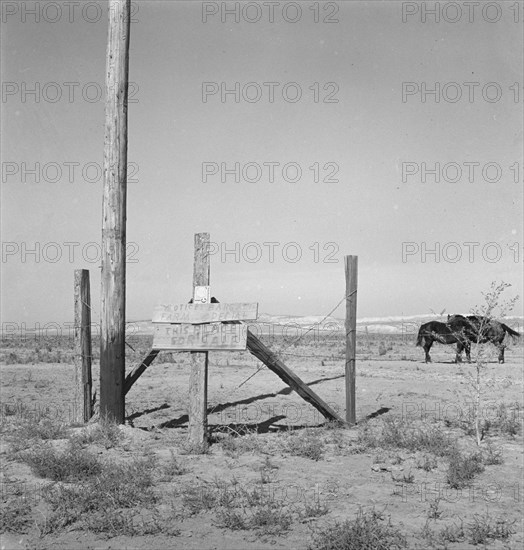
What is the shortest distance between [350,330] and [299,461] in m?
2.83

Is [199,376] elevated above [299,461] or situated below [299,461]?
above

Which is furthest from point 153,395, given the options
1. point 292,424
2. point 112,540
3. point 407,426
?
point 112,540

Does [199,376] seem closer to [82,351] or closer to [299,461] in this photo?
[299,461]

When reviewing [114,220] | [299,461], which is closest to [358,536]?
[299,461]

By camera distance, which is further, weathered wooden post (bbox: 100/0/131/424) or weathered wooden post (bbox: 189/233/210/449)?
weathered wooden post (bbox: 100/0/131/424)

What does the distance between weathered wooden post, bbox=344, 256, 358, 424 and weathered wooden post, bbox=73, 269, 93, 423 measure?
4638mm

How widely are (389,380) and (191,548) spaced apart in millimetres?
12353

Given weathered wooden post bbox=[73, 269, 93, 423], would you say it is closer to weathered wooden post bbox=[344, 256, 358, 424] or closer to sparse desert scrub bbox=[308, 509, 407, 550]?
weathered wooden post bbox=[344, 256, 358, 424]

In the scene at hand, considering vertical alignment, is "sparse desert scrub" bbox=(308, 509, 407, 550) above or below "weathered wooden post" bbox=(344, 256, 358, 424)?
below

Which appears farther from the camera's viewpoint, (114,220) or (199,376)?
(114,220)

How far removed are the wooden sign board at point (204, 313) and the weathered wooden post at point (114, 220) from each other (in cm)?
116

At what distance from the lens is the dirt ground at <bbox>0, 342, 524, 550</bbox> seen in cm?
518

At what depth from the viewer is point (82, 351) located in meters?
10.4

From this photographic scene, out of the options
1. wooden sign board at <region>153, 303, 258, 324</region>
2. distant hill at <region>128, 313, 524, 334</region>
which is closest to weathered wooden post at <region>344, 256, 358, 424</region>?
distant hill at <region>128, 313, 524, 334</region>
